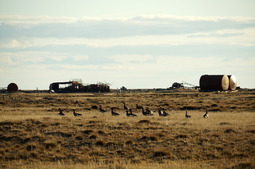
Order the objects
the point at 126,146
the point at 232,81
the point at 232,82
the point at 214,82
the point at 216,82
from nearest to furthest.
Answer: the point at 126,146 < the point at 216,82 < the point at 214,82 < the point at 232,81 < the point at 232,82

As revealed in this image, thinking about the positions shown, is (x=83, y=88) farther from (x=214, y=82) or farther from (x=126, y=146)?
(x=126, y=146)

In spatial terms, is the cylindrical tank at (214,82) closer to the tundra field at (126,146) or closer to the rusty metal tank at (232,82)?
the rusty metal tank at (232,82)

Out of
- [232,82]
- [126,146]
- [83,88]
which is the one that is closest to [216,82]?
[232,82]

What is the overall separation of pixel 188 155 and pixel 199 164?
1568 mm

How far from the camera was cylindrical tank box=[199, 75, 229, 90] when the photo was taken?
3351 inches

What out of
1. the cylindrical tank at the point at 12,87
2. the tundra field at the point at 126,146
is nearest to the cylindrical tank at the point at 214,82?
the cylindrical tank at the point at 12,87

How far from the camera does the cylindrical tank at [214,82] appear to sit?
279 feet

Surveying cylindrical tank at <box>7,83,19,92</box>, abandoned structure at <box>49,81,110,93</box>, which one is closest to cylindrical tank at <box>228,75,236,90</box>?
abandoned structure at <box>49,81,110,93</box>

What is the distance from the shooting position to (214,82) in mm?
86312

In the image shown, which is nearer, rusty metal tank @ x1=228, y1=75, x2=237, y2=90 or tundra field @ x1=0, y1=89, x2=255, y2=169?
tundra field @ x1=0, y1=89, x2=255, y2=169

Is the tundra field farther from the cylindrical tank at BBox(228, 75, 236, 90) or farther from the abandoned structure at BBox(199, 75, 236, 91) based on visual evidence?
the cylindrical tank at BBox(228, 75, 236, 90)

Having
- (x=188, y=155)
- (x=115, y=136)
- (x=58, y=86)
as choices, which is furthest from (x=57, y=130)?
(x=58, y=86)

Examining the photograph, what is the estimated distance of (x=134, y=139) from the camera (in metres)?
21.5

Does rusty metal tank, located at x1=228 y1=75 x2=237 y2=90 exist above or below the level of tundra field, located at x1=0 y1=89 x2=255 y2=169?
above
